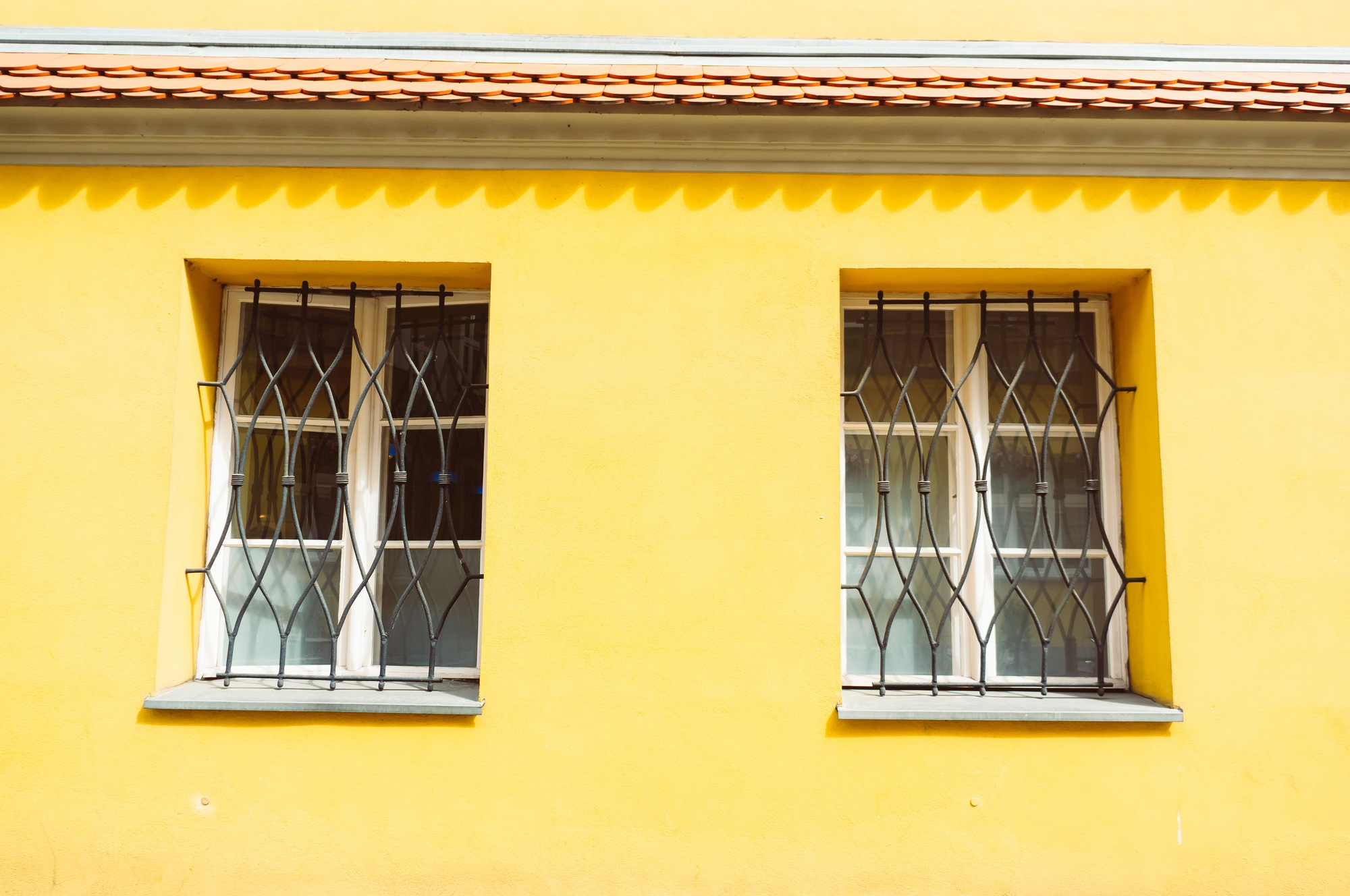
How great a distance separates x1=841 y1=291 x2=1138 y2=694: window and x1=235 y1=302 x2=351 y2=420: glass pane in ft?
6.88

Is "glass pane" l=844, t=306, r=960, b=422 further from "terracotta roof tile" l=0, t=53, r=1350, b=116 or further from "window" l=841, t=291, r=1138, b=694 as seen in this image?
"terracotta roof tile" l=0, t=53, r=1350, b=116

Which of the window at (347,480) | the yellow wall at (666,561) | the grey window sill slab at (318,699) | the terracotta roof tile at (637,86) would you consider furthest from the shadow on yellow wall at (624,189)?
the grey window sill slab at (318,699)

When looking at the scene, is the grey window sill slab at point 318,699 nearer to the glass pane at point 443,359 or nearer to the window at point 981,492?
the glass pane at point 443,359

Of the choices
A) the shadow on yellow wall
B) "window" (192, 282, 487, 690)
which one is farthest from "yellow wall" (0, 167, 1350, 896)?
"window" (192, 282, 487, 690)

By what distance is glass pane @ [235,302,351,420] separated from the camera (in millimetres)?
3574

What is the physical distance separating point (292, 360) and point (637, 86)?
1794 millimetres

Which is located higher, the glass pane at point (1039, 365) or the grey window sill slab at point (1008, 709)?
the glass pane at point (1039, 365)

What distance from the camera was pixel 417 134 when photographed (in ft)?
10.7

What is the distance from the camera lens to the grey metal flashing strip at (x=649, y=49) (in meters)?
3.75

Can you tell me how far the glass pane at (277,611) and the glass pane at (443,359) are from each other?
715mm

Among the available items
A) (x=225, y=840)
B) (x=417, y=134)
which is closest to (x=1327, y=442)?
(x=417, y=134)

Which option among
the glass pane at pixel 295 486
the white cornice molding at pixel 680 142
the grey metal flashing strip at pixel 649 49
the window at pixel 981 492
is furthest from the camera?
the grey metal flashing strip at pixel 649 49

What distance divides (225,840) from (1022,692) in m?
3.02

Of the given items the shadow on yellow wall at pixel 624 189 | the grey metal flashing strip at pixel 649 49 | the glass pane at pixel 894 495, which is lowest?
the glass pane at pixel 894 495
